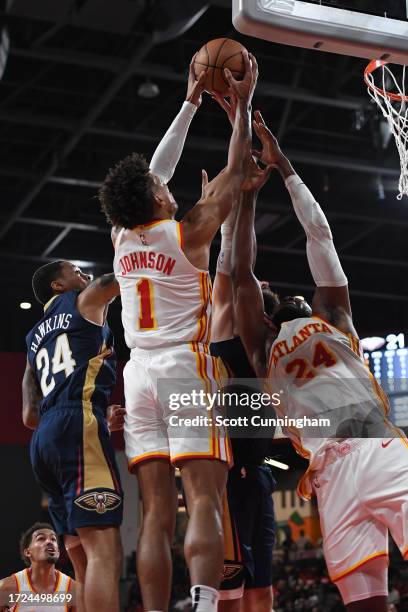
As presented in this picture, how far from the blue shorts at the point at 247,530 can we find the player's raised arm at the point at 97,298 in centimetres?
104

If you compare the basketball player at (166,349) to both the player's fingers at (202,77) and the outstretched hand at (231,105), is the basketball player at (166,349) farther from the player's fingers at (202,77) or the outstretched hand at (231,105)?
the player's fingers at (202,77)

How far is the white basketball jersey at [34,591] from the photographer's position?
678 cm

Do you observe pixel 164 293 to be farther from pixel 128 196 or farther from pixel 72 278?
pixel 72 278

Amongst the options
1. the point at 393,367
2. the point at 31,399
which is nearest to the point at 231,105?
the point at 31,399

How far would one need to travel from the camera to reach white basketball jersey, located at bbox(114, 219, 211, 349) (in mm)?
4027

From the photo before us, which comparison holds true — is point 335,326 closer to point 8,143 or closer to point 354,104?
point 354,104

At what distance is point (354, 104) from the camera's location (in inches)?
414

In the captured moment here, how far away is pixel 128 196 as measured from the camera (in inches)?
164

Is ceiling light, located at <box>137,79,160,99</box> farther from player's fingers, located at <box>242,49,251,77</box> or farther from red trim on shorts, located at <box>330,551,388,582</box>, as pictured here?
red trim on shorts, located at <box>330,551,388,582</box>

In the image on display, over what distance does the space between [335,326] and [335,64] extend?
6.42 metres

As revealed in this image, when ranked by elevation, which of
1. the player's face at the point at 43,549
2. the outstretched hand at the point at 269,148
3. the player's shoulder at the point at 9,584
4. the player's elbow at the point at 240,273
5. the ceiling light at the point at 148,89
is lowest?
the player's shoulder at the point at 9,584

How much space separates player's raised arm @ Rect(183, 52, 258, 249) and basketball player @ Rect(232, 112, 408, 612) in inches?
17.3

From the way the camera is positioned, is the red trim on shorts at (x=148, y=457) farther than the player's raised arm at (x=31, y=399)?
No

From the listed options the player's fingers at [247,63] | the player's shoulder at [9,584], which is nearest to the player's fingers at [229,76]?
the player's fingers at [247,63]
